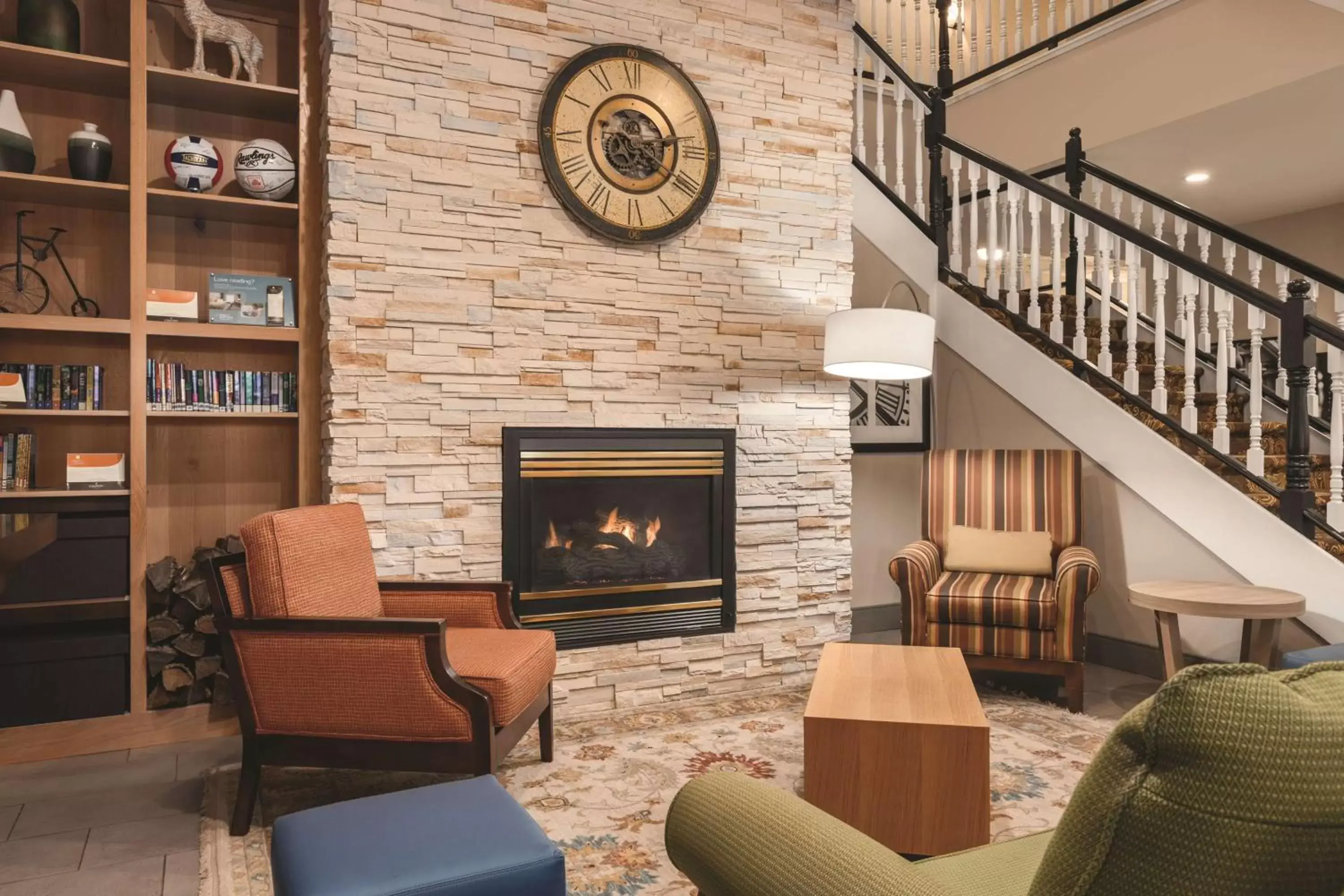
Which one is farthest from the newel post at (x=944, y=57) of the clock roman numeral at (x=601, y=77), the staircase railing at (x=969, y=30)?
the clock roman numeral at (x=601, y=77)

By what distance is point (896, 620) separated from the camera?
480cm

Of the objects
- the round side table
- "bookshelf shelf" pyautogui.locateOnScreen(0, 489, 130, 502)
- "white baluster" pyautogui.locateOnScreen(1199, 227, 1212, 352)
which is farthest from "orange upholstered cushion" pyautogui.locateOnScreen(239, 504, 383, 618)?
"white baluster" pyautogui.locateOnScreen(1199, 227, 1212, 352)

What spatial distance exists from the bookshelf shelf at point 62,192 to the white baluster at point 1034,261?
3.93m

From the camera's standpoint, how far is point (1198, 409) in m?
4.26

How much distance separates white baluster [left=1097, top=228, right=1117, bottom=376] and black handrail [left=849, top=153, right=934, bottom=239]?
94 centimetres

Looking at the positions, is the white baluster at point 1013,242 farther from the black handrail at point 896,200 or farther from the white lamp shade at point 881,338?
the white lamp shade at point 881,338

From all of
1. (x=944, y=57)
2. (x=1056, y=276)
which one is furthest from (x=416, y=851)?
(x=944, y=57)

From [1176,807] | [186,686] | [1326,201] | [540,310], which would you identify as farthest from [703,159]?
[1326,201]

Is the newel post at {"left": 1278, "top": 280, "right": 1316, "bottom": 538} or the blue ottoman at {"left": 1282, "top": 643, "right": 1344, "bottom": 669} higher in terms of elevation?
the newel post at {"left": 1278, "top": 280, "right": 1316, "bottom": 538}

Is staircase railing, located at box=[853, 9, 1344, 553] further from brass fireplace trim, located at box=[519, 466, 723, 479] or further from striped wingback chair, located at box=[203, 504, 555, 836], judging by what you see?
striped wingback chair, located at box=[203, 504, 555, 836]

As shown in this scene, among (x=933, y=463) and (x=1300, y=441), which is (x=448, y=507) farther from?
(x=1300, y=441)

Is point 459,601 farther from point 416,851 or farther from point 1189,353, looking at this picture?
point 1189,353

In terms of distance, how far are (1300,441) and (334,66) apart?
390 cm

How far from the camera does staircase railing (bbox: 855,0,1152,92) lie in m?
5.58
